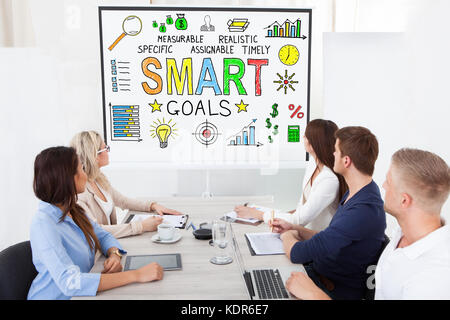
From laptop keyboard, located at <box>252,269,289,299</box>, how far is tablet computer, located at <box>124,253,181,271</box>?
1.10 ft

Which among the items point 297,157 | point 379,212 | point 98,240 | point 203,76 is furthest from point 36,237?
point 297,157

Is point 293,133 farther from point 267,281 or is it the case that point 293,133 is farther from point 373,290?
point 267,281

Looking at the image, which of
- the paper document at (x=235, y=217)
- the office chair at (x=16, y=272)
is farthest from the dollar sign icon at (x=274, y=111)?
the office chair at (x=16, y=272)

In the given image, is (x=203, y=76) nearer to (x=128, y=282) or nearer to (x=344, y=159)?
(x=344, y=159)

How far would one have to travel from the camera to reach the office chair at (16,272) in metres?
1.41

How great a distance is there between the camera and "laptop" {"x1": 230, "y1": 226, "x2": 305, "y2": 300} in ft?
4.51

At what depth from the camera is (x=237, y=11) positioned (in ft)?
10.6

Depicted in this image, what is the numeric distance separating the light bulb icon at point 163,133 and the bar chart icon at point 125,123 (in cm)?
17

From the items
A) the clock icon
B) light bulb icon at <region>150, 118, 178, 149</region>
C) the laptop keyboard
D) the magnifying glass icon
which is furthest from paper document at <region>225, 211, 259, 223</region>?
the magnifying glass icon

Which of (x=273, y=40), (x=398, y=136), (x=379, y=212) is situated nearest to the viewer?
(x=379, y=212)

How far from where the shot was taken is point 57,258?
1396 millimetres

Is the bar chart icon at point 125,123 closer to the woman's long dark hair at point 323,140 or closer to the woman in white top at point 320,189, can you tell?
the woman in white top at point 320,189

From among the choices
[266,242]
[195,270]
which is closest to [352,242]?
[266,242]

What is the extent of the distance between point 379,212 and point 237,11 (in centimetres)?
222
